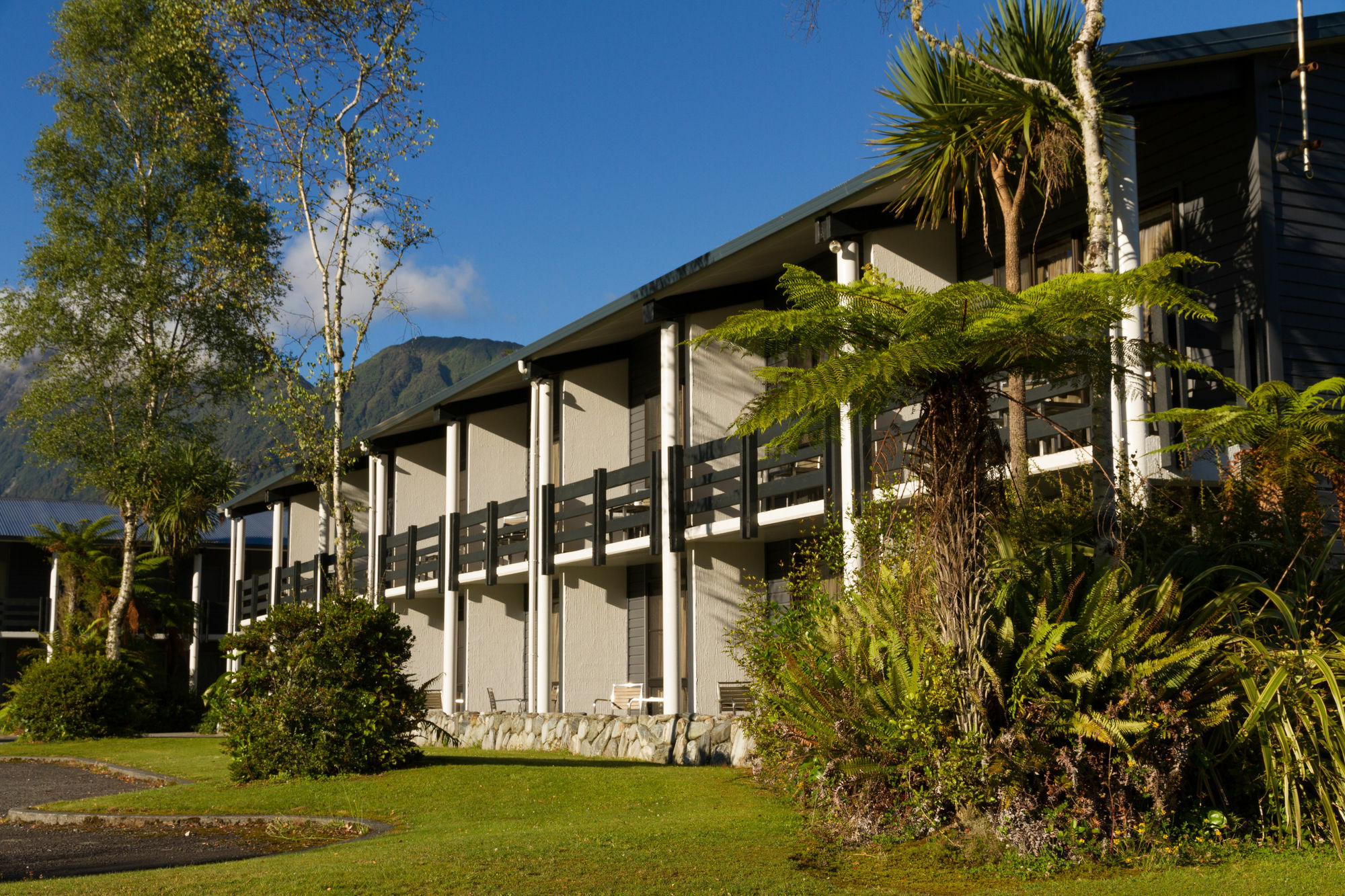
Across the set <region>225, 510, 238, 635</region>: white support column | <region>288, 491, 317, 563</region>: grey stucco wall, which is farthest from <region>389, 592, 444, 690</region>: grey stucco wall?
<region>225, 510, 238, 635</region>: white support column

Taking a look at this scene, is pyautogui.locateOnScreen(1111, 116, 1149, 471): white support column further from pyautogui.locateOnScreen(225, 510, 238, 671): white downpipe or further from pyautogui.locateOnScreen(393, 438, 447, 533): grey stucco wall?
pyautogui.locateOnScreen(225, 510, 238, 671): white downpipe

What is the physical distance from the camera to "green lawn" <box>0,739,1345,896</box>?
6906 mm

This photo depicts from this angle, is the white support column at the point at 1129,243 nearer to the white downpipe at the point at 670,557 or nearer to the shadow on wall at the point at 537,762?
the shadow on wall at the point at 537,762

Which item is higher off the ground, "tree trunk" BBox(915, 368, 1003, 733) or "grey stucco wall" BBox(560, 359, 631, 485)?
"grey stucco wall" BBox(560, 359, 631, 485)

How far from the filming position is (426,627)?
27594mm

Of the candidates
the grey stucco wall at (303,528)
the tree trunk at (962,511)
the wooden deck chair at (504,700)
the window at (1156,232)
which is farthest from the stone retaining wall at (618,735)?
the grey stucco wall at (303,528)

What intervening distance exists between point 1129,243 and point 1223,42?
8.21 ft

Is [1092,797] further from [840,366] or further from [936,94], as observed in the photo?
[936,94]

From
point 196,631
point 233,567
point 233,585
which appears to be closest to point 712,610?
point 233,585

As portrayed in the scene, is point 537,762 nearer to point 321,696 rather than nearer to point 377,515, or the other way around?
point 321,696

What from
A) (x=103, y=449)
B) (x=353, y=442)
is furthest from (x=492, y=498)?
(x=103, y=449)

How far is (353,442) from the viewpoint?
60.1 feet

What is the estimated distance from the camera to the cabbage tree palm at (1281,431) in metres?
9.87

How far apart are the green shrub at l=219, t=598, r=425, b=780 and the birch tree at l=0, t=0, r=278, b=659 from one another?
1346 centimetres
